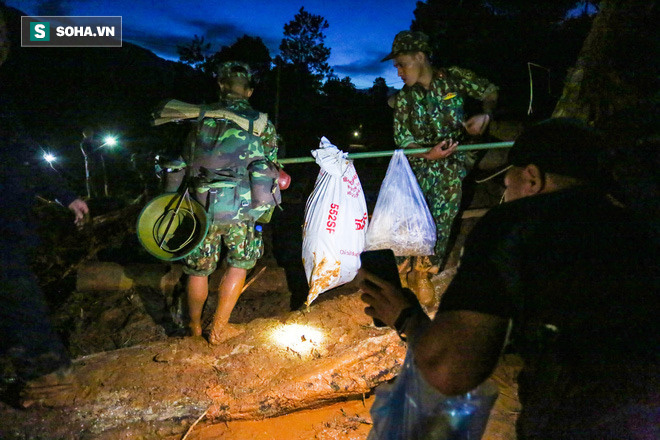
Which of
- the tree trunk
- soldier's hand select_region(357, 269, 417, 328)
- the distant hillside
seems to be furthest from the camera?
the distant hillside

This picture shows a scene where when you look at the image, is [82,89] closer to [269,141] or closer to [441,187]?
[269,141]

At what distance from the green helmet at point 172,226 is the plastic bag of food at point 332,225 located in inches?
33.3

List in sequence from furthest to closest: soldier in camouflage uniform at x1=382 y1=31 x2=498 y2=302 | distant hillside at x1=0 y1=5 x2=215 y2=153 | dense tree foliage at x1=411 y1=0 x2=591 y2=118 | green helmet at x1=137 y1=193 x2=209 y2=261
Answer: distant hillside at x1=0 y1=5 x2=215 y2=153
dense tree foliage at x1=411 y1=0 x2=591 y2=118
soldier in camouflage uniform at x1=382 y1=31 x2=498 y2=302
green helmet at x1=137 y1=193 x2=209 y2=261

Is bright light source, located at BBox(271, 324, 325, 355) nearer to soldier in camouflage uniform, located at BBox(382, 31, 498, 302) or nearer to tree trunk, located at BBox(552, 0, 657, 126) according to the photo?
soldier in camouflage uniform, located at BBox(382, 31, 498, 302)

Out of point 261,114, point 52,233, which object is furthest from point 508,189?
point 52,233

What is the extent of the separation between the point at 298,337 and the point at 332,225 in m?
0.92

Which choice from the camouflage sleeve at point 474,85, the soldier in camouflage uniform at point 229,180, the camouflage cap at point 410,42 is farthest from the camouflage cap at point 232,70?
the camouflage sleeve at point 474,85

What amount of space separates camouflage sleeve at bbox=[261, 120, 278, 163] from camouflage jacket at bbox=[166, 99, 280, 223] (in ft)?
0.16

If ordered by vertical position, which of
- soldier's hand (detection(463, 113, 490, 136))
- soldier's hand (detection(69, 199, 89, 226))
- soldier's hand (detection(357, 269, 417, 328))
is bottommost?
soldier's hand (detection(357, 269, 417, 328))

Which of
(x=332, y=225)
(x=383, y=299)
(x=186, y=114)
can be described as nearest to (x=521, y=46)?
(x=332, y=225)

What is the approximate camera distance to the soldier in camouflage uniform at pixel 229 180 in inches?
94.3

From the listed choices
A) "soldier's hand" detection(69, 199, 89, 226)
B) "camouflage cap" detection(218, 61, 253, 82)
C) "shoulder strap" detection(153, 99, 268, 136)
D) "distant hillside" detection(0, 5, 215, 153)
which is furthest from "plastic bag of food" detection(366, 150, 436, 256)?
"distant hillside" detection(0, 5, 215, 153)

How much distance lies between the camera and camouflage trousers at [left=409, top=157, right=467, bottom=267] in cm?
302

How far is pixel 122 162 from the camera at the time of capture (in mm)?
10820
